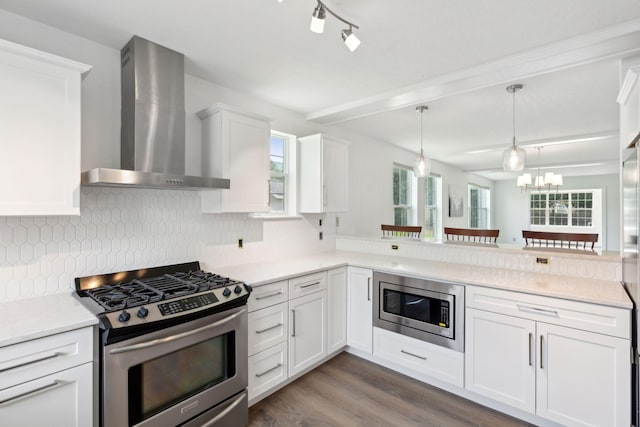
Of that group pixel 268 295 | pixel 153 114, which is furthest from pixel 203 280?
pixel 153 114

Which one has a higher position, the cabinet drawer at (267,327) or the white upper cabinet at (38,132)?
the white upper cabinet at (38,132)

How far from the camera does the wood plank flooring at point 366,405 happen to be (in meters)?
2.15

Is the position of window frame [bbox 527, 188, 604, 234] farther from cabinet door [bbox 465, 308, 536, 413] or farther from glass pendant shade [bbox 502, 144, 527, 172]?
cabinet door [bbox 465, 308, 536, 413]

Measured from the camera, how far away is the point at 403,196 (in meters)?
5.69

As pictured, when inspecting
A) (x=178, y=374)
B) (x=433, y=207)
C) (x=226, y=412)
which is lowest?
(x=226, y=412)

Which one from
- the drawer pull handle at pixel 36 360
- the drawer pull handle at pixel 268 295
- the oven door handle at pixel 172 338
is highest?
the drawer pull handle at pixel 268 295

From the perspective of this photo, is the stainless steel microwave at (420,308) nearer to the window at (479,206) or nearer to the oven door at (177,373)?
the oven door at (177,373)

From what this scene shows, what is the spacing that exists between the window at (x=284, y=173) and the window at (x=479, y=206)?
6.97m

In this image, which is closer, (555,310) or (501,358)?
(555,310)

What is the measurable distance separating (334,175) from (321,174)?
0.22m

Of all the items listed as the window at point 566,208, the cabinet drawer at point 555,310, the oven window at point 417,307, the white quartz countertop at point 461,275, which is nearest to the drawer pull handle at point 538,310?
the cabinet drawer at point 555,310

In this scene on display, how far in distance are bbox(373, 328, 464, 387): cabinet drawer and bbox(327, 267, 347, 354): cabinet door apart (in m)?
0.33

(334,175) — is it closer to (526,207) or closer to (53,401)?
Result: (53,401)

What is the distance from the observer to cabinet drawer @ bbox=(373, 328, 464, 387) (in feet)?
7.85
